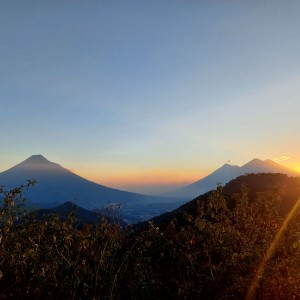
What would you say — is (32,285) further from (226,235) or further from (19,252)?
(226,235)

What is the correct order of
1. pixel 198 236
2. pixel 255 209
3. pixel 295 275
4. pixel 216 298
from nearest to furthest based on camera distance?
1. pixel 295 275
2. pixel 216 298
3. pixel 198 236
4. pixel 255 209

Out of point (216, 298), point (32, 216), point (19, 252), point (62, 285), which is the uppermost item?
point (32, 216)

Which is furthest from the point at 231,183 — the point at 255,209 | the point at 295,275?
the point at 295,275

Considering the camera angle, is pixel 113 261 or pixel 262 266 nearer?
pixel 262 266

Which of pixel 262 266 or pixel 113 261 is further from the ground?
pixel 113 261

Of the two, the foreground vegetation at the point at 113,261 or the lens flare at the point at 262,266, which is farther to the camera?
the lens flare at the point at 262,266

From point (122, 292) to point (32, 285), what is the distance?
2626mm

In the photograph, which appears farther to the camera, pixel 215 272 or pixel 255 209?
pixel 255 209

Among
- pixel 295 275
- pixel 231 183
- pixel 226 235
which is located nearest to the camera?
pixel 295 275

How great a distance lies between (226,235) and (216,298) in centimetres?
260

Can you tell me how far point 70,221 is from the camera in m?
11.4

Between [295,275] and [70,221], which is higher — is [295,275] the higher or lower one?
the lower one

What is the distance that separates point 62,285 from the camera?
9.75 metres

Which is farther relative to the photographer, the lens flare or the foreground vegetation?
the lens flare
